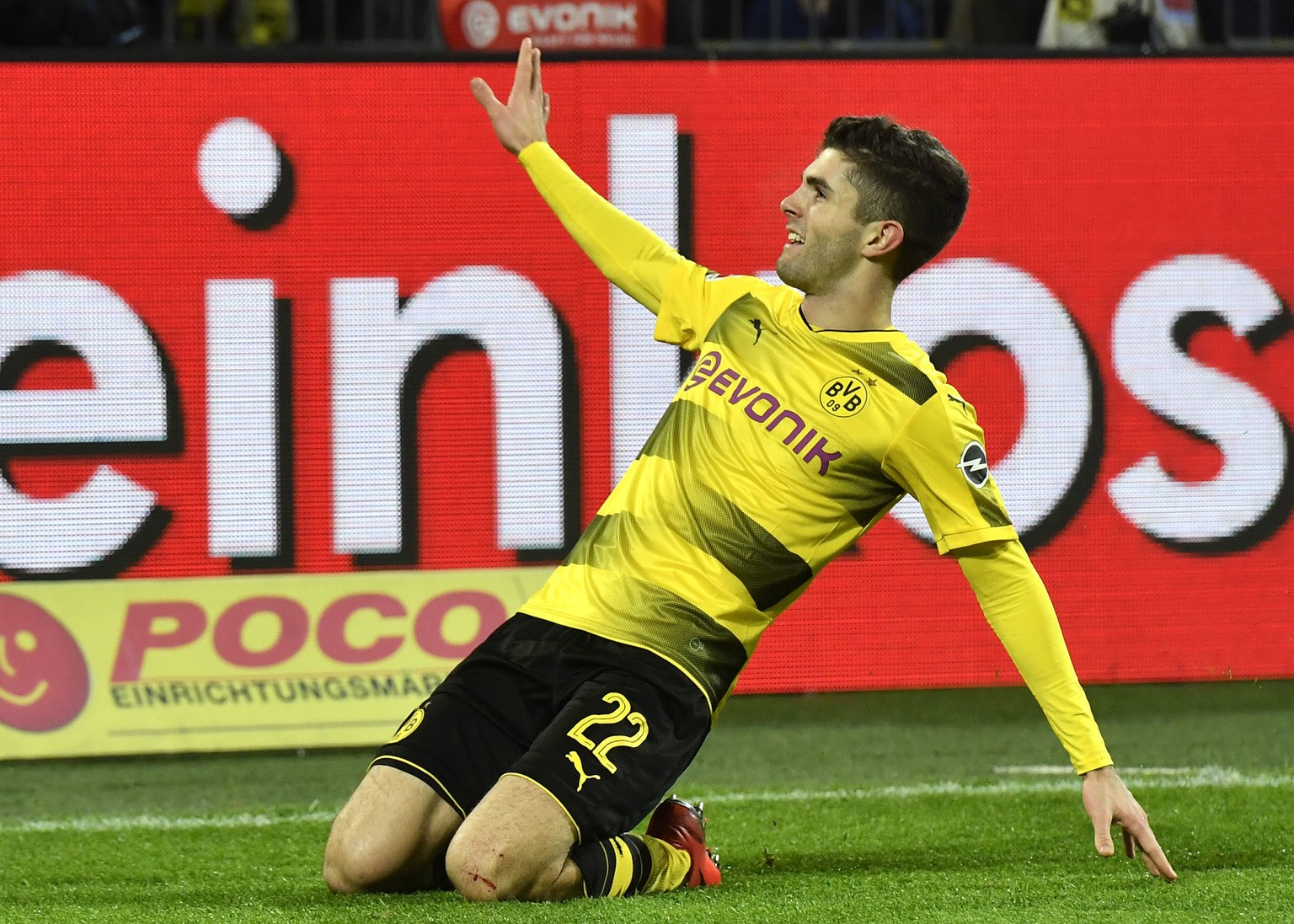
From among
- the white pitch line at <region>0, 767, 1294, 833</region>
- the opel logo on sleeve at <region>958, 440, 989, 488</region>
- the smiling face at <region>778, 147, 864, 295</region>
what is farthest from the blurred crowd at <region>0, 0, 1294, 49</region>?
the opel logo on sleeve at <region>958, 440, 989, 488</region>

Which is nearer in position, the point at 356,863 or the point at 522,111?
the point at 356,863

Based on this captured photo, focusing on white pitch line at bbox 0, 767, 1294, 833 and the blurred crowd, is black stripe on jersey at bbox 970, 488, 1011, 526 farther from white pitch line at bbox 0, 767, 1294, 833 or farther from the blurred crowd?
the blurred crowd

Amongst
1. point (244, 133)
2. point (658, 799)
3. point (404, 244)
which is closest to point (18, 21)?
point (244, 133)

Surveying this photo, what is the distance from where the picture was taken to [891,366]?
329 cm

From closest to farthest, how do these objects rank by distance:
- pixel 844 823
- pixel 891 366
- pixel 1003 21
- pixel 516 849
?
1. pixel 516 849
2. pixel 891 366
3. pixel 844 823
4. pixel 1003 21

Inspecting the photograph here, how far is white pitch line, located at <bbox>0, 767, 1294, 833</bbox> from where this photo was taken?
4324 millimetres

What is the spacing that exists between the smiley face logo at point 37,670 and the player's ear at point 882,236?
256cm

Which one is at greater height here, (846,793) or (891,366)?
(891,366)

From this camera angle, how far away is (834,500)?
10.9ft

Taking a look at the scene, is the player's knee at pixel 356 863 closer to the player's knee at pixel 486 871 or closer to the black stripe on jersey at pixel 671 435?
the player's knee at pixel 486 871

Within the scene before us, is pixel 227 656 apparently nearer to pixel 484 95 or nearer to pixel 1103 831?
pixel 484 95

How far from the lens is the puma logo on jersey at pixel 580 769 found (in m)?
3.14

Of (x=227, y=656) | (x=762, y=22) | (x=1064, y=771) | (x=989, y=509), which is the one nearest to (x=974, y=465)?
(x=989, y=509)

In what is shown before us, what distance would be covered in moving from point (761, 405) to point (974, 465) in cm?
42
